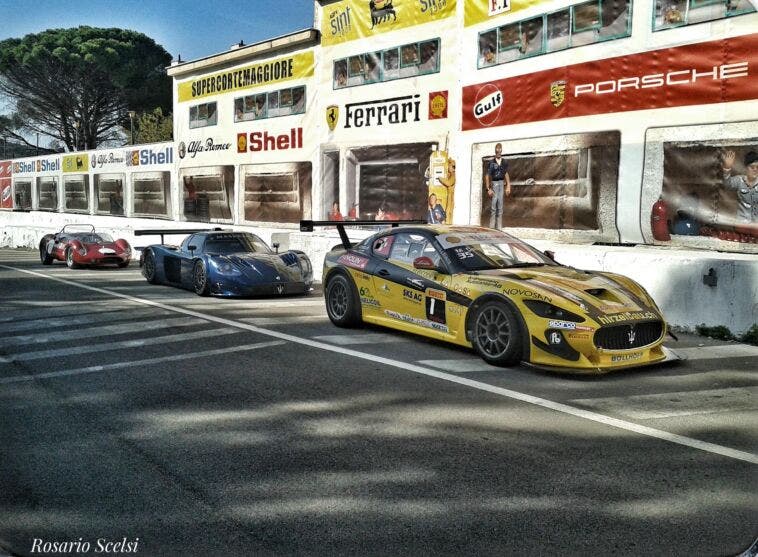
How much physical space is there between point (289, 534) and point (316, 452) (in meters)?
1.21

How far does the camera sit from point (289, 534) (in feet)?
11.5

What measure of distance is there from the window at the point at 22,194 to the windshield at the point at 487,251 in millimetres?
41722

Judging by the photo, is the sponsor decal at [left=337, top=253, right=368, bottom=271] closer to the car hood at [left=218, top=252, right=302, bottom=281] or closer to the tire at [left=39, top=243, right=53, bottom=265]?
the car hood at [left=218, top=252, right=302, bottom=281]

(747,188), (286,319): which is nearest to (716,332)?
(747,188)

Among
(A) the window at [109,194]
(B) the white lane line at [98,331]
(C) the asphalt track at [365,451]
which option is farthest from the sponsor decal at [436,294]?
(A) the window at [109,194]


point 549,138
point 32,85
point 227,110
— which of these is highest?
point 32,85

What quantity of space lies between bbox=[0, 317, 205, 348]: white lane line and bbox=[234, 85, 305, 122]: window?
14.1 metres

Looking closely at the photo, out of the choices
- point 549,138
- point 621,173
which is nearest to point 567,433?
point 621,173

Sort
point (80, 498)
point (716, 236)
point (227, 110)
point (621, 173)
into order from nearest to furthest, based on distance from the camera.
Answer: point (80, 498) → point (716, 236) → point (621, 173) → point (227, 110)

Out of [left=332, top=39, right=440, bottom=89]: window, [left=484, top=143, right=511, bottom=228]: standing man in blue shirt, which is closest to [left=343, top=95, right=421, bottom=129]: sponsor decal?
[left=332, top=39, right=440, bottom=89]: window

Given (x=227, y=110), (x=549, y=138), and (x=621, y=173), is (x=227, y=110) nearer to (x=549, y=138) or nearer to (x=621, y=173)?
(x=549, y=138)

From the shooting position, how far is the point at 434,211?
1828 cm

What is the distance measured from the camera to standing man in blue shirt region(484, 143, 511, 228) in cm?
1630

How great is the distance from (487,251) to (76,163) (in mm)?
34360
